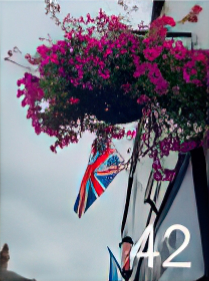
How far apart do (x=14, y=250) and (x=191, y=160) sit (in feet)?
3.49

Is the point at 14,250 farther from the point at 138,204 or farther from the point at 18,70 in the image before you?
the point at 18,70

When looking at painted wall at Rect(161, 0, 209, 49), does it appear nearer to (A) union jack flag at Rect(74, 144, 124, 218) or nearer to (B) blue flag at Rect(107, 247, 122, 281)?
(A) union jack flag at Rect(74, 144, 124, 218)

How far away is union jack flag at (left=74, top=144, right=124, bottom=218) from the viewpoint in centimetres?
198

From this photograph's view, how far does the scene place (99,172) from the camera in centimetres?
199

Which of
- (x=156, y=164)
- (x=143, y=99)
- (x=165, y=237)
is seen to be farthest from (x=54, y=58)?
(x=165, y=237)

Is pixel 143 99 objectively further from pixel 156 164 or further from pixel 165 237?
pixel 165 237

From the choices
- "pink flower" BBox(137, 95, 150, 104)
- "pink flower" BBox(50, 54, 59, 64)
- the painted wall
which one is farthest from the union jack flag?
the painted wall

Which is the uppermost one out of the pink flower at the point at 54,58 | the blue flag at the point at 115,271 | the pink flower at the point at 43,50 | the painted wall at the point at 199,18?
the painted wall at the point at 199,18

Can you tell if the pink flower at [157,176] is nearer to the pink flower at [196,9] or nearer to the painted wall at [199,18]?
the painted wall at [199,18]

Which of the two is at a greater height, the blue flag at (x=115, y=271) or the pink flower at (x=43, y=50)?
the pink flower at (x=43, y=50)

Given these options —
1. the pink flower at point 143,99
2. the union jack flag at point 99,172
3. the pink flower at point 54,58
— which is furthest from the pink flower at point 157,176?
the pink flower at point 54,58

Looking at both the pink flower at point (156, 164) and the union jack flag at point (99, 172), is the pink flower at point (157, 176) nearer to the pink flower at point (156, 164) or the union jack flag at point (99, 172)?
the pink flower at point (156, 164)

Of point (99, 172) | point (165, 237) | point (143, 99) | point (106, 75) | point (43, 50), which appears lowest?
point (165, 237)

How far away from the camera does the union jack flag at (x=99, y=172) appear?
6.49ft
